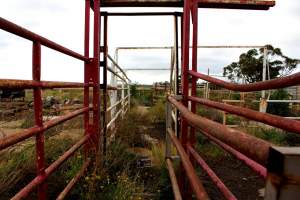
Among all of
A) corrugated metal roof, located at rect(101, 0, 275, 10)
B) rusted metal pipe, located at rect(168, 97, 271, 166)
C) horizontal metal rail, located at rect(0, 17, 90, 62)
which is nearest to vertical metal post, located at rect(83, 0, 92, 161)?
corrugated metal roof, located at rect(101, 0, 275, 10)

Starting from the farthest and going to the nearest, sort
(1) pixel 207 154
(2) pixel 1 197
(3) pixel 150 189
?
(1) pixel 207 154 → (3) pixel 150 189 → (2) pixel 1 197

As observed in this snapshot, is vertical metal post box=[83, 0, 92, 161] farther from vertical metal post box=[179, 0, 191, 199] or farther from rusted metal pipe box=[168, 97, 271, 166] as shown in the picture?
rusted metal pipe box=[168, 97, 271, 166]

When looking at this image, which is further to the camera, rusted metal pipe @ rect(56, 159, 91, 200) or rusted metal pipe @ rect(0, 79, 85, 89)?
rusted metal pipe @ rect(56, 159, 91, 200)

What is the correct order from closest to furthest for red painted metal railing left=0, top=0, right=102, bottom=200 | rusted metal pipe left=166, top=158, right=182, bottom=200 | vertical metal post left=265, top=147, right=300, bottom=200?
vertical metal post left=265, top=147, right=300, bottom=200 → red painted metal railing left=0, top=0, right=102, bottom=200 → rusted metal pipe left=166, top=158, right=182, bottom=200

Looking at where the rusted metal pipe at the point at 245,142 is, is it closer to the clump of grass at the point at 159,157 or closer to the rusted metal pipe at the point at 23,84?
the rusted metal pipe at the point at 23,84

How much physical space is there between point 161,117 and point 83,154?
767 cm

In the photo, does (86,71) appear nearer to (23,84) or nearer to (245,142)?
(23,84)

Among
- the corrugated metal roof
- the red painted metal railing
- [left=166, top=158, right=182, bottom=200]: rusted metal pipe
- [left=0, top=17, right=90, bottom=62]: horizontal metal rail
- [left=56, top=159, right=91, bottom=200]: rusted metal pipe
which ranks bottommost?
[left=166, top=158, right=182, bottom=200]: rusted metal pipe

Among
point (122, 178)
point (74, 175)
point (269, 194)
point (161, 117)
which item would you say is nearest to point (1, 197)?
point (74, 175)

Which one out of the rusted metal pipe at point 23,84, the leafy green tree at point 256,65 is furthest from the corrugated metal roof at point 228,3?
the leafy green tree at point 256,65

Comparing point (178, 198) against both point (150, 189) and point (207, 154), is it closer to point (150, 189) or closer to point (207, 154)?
point (150, 189)

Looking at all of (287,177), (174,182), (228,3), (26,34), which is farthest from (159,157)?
(287,177)

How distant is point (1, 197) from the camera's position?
3.13m

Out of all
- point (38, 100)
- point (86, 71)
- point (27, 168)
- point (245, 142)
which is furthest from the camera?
point (86, 71)
